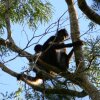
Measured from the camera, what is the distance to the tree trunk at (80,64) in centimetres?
535

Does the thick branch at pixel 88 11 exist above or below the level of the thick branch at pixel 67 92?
above

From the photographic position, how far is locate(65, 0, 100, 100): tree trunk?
535 cm

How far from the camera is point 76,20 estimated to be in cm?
606

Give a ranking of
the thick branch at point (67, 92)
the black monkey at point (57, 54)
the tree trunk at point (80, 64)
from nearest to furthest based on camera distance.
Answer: the tree trunk at point (80, 64) < the thick branch at point (67, 92) < the black monkey at point (57, 54)

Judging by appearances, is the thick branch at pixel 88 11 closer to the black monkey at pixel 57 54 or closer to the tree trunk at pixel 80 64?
the tree trunk at pixel 80 64

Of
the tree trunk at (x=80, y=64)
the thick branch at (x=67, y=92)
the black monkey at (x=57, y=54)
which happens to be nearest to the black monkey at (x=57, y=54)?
the black monkey at (x=57, y=54)

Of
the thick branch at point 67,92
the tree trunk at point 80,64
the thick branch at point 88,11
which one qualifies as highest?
the thick branch at point 88,11

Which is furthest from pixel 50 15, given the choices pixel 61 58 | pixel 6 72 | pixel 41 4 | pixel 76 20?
pixel 6 72

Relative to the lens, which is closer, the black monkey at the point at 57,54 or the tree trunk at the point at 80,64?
the tree trunk at the point at 80,64

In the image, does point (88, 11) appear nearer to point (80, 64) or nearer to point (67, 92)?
point (80, 64)

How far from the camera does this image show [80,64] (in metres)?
5.65

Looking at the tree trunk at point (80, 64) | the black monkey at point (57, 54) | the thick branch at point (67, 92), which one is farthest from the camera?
the black monkey at point (57, 54)

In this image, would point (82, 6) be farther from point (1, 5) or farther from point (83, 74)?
point (1, 5)

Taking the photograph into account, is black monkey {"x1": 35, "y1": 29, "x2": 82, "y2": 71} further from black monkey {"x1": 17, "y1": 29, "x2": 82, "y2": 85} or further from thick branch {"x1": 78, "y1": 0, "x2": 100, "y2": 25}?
thick branch {"x1": 78, "y1": 0, "x2": 100, "y2": 25}
